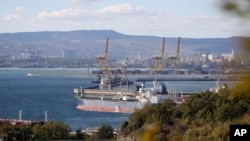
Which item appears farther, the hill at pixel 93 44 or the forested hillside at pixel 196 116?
the hill at pixel 93 44

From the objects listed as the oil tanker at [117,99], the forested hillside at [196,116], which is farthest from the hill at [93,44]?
the forested hillside at [196,116]

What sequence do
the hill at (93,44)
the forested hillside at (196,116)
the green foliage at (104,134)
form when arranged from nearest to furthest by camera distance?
the forested hillside at (196,116) → the green foliage at (104,134) → the hill at (93,44)

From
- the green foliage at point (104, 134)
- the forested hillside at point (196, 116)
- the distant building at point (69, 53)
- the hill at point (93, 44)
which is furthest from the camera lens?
the distant building at point (69, 53)

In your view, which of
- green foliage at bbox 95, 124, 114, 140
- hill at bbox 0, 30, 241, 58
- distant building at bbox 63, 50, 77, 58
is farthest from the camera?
distant building at bbox 63, 50, 77, 58

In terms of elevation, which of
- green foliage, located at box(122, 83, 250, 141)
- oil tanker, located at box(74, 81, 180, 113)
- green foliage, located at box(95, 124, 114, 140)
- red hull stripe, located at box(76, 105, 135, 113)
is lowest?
red hull stripe, located at box(76, 105, 135, 113)

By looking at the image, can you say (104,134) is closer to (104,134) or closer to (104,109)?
(104,134)

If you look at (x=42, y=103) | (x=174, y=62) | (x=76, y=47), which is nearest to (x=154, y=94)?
(x=42, y=103)

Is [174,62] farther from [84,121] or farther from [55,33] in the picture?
[55,33]

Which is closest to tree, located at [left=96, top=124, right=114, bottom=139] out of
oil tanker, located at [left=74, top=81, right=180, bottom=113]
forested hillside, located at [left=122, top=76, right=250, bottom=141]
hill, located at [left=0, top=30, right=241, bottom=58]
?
forested hillside, located at [left=122, top=76, right=250, bottom=141]

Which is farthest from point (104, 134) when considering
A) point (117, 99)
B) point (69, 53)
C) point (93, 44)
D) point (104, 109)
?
point (93, 44)

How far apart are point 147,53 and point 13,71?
1697 centimetres

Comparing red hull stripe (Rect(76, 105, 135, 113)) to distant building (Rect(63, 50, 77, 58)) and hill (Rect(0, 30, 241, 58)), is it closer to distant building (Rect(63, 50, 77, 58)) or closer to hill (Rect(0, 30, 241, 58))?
hill (Rect(0, 30, 241, 58))

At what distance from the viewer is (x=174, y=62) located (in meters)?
32.2

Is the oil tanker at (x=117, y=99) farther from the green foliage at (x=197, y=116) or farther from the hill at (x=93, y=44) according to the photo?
the hill at (x=93, y=44)
